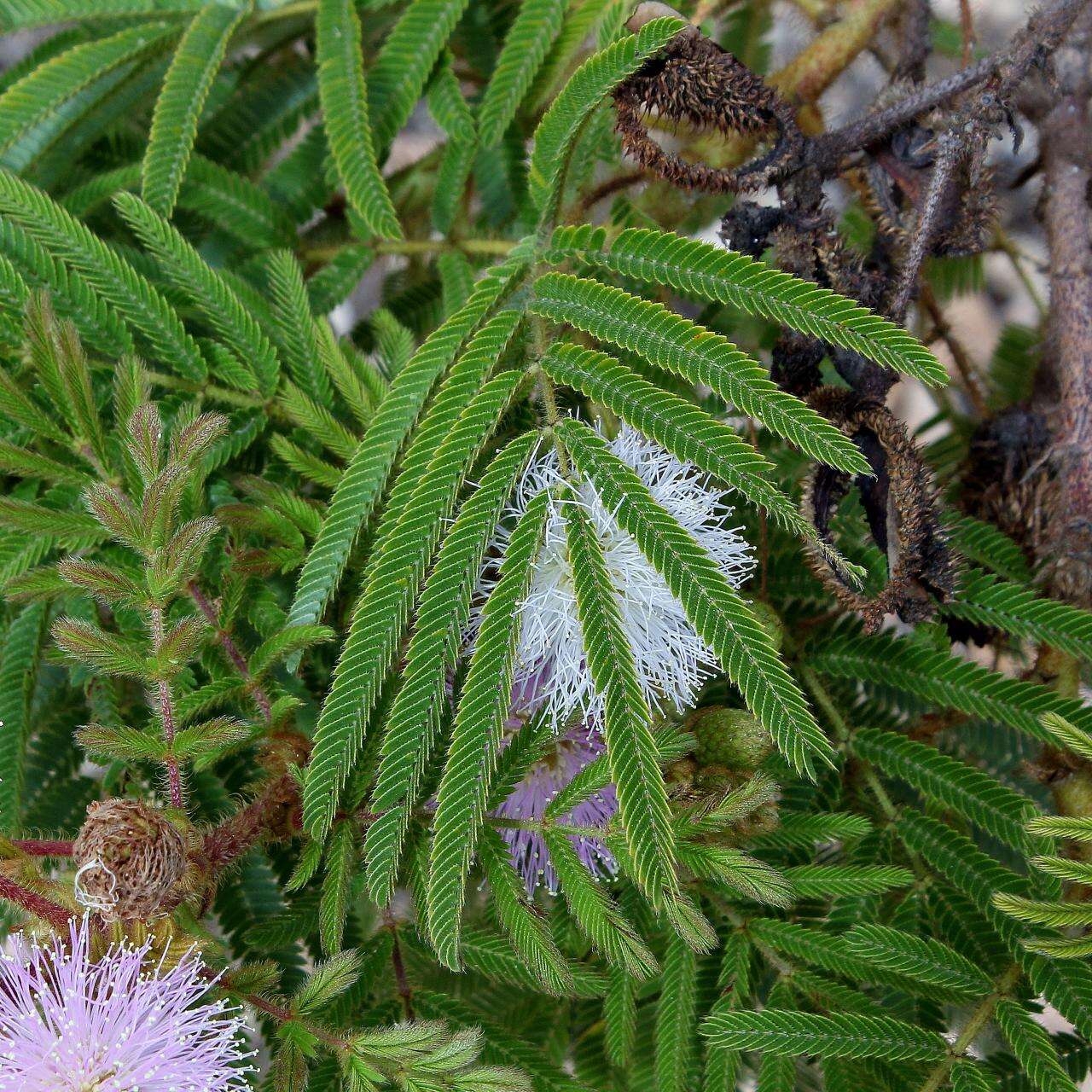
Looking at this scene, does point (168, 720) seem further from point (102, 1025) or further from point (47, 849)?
point (102, 1025)

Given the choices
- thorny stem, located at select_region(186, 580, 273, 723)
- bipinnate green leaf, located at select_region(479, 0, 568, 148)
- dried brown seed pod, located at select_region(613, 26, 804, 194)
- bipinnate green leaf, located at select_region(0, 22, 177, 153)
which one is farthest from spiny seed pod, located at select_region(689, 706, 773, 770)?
bipinnate green leaf, located at select_region(0, 22, 177, 153)

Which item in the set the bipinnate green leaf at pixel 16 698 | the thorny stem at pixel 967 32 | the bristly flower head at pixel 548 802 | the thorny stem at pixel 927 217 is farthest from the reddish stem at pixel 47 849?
the thorny stem at pixel 967 32

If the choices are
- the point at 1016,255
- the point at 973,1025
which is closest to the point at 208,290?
the point at 973,1025

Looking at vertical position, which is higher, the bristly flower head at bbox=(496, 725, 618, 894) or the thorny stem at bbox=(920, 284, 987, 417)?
the thorny stem at bbox=(920, 284, 987, 417)

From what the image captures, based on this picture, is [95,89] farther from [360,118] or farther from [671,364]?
[671,364]

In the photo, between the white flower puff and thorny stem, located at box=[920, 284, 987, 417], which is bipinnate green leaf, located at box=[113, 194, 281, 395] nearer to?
the white flower puff

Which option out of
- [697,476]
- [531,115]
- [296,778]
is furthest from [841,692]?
[531,115]
